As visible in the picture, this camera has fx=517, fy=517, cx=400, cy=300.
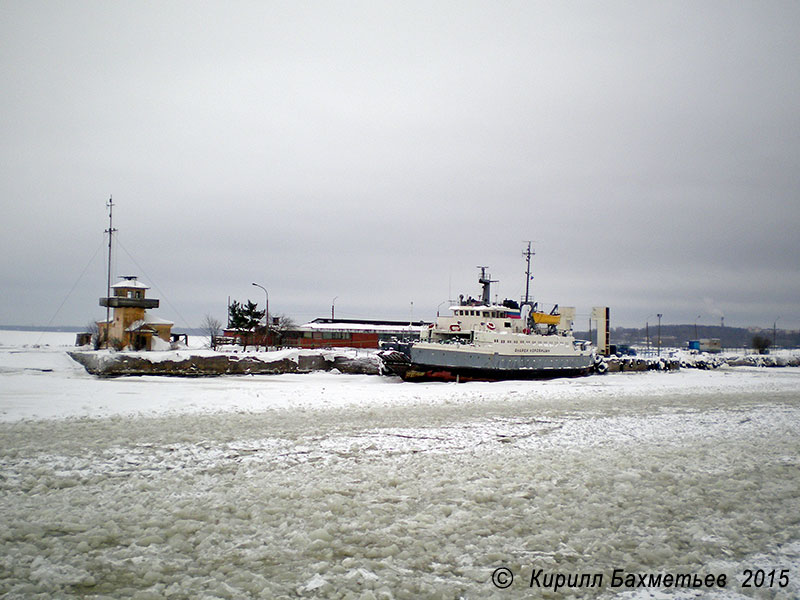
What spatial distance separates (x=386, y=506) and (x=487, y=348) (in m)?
23.0

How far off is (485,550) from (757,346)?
4170 inches

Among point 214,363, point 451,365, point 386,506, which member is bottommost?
point 214,363

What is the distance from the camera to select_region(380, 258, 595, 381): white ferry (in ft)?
92.1

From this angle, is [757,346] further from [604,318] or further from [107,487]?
[107,487]

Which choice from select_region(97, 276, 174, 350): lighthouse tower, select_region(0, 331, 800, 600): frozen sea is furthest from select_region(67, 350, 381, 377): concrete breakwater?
select_region(0, 331, 800, 600): frozen sea

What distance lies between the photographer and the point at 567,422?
13.2 meters

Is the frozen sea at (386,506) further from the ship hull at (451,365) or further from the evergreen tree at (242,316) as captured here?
the evergreen tree at (242,316)

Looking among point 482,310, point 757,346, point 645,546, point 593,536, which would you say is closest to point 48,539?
point 593,536

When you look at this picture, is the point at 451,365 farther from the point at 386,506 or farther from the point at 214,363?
the point at 386,506

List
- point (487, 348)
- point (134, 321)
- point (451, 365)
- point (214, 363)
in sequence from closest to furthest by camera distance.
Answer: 1. point (214, 363)
2. point (451, 365)
3. point (487, 348)
4. point (134, 321)

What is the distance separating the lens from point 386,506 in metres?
6.39

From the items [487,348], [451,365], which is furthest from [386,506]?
[487,348]

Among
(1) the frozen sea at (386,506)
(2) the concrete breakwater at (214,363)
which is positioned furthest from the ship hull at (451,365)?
(1) the frozen sea at (386,506)

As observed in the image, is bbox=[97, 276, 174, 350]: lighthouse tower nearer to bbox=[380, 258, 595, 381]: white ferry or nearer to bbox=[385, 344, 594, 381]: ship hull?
bbox=[380, 258, 595, 381]: white ferry
